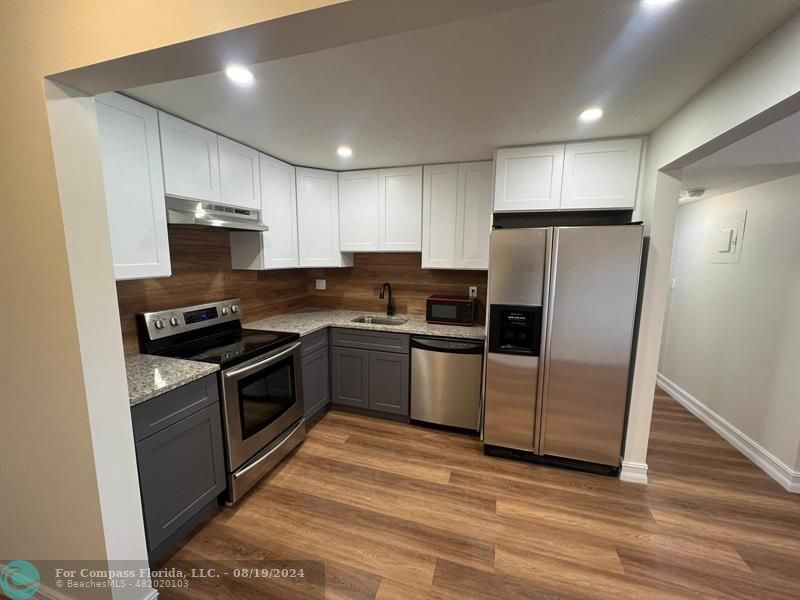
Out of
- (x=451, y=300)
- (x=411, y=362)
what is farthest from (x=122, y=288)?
(x=451, y=300)

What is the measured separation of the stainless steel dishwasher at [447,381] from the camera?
106 inches

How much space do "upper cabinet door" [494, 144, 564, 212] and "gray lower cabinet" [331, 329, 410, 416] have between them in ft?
4.69

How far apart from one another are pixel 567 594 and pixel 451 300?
6.75ft

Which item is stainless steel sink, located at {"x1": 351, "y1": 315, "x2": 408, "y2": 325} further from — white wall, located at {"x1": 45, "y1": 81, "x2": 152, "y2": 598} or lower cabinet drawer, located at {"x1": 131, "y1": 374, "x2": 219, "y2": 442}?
white wall, located at {"x1": 45, "y1": 81, "x2": 152, "y2": 598}

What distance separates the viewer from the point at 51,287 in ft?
3.68

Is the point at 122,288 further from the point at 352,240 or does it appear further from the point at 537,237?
the point at 537,237

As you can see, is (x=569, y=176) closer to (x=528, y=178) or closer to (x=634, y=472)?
(x=528, y=178)

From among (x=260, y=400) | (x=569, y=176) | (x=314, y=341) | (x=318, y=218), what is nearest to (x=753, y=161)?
(x=569, y=176)

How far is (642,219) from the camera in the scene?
2211 mm

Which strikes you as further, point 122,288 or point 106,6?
point 122,288

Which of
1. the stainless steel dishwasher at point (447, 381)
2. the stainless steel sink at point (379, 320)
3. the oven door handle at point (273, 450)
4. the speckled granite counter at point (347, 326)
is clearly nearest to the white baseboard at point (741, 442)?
the stainless steel dishwasher at point (447, 381)

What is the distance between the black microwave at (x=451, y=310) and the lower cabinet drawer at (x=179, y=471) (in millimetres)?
1910

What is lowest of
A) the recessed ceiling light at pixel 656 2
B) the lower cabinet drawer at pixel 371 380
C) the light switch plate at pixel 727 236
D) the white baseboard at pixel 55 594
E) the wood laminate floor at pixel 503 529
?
the wood laminate floor at pixel 503 529

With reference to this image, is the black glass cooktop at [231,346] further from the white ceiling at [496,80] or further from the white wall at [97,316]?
the white ceiling at [496,80]
